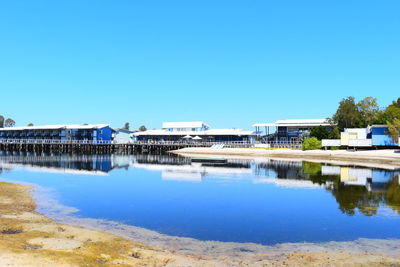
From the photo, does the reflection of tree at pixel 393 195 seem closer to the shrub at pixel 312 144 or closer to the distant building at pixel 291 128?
the shrub at pixel 312 144

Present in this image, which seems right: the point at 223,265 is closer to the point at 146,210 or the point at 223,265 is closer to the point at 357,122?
the point at 146,210

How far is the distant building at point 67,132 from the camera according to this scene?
89956mm

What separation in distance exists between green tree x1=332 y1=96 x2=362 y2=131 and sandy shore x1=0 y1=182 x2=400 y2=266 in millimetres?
64066

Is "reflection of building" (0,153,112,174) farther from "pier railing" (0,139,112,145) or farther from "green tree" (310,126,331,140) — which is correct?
"green tree" (310,126,331,140)

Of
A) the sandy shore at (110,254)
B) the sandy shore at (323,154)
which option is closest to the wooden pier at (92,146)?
the sandy shore at (323,154)

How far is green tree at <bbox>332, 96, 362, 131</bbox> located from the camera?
70.0 meters

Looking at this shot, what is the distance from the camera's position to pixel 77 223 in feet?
44.3

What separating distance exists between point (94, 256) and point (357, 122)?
233 ft

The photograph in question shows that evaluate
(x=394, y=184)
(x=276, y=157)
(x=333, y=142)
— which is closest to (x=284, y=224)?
(x=394, y=184)

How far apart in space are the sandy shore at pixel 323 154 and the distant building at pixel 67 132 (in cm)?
2484

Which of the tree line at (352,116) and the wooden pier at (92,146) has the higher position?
the tree line at (352,116)

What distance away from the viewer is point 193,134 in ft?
295

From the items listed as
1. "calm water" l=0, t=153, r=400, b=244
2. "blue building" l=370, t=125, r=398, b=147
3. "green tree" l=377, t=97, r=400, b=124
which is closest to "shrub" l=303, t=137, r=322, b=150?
"blue building" l=370, t=125, r=398, b=147

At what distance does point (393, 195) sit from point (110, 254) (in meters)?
18.7
